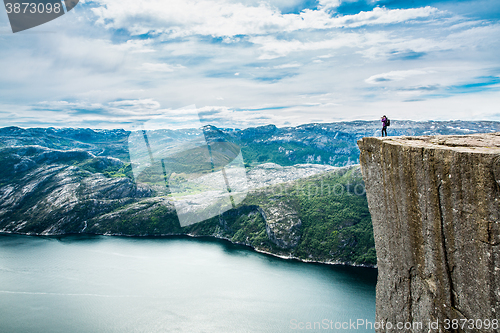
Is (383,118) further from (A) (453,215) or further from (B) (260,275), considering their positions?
(B) (260,275)

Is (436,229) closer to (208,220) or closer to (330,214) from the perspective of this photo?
(330,214)

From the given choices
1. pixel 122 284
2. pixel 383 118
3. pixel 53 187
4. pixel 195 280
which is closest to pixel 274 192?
pixel 195 280

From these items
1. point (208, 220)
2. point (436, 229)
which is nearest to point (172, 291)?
point (208, 220)

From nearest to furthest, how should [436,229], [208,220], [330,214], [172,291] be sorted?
[436,229]
[172,291]
[330,214]
[208,220]

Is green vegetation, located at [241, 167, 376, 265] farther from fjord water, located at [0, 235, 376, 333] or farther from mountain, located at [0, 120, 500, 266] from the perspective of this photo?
fjord water, located at [0, 235, 376, 333]

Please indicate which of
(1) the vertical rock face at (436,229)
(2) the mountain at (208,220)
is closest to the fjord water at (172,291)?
(2) the mountain at (208,220)
